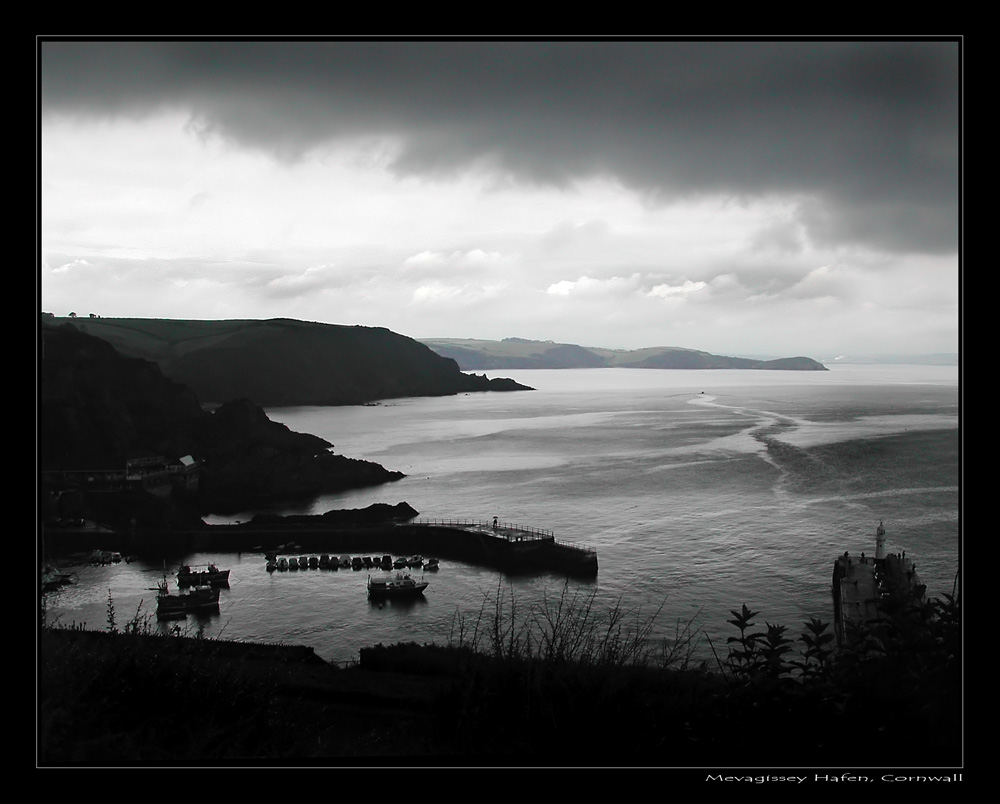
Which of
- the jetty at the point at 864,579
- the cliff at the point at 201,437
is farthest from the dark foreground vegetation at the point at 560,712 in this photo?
the cliff at the point at 201,437

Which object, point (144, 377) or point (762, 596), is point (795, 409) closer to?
point (762, 596)

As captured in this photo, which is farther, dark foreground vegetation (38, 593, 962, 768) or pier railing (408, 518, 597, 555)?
pier railing (408, 518, 597, 555)

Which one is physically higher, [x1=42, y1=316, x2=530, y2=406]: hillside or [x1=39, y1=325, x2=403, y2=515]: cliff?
[x1=42, y1=316, x2=530, y2=406]: hillside

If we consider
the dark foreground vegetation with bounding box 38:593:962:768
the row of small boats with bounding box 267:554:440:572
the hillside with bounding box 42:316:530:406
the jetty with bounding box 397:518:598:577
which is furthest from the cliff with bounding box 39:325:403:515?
the dark foreground vegetation with bounding box 38:593:962:768

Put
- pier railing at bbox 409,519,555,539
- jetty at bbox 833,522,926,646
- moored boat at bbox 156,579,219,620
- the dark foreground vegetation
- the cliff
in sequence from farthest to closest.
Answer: pier railing at bbox 409,519,555,539
the cliff
moored boat at bbox 156,579,219,620
jetty at bbox 833,522,926,646
the dark foreground vegetation

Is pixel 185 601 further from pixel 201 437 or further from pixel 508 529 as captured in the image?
pixel 508 529

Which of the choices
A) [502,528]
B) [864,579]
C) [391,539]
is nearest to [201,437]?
[391,539]

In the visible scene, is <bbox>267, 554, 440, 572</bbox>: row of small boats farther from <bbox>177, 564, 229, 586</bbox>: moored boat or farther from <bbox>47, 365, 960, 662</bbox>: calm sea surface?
<bbox>177, 564, 229, 586</bbox>: moored boat
